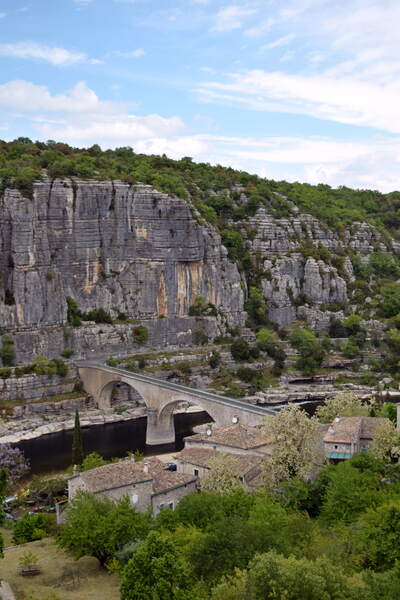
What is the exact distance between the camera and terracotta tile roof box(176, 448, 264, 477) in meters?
37.2

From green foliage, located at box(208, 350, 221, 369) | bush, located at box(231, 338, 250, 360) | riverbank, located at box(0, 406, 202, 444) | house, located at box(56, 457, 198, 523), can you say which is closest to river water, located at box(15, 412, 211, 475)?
riverbank, located at box(0, 406, 202, 444)

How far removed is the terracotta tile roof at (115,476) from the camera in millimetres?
33406

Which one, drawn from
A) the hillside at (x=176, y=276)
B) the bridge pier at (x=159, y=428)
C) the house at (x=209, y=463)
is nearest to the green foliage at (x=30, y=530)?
the house at (x=209, y=463)

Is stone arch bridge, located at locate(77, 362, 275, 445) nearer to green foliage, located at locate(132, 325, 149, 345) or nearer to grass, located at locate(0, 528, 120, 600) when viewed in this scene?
green foliage, located at locate(132, 325, 149, 345)

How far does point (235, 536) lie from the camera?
25766 millimetres

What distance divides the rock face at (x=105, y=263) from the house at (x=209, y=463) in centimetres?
4002

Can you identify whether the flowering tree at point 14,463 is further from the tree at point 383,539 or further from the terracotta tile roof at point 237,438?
the tree at point 383,539

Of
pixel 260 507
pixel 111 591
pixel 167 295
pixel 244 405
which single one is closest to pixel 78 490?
pixel 111 591

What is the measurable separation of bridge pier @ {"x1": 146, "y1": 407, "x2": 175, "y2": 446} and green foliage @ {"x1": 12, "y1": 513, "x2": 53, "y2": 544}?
26.1 m

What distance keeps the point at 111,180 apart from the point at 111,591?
225 ft

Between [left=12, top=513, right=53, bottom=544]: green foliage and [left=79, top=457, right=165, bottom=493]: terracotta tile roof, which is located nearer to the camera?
[left=79, top=457, right=165, bottom=493]: terracotta tile roof

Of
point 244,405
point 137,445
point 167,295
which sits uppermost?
point 167,295

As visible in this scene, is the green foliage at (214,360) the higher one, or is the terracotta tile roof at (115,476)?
the terracotta tile roof at (115,476)

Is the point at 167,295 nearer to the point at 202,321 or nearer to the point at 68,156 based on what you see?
the point at 202,321
